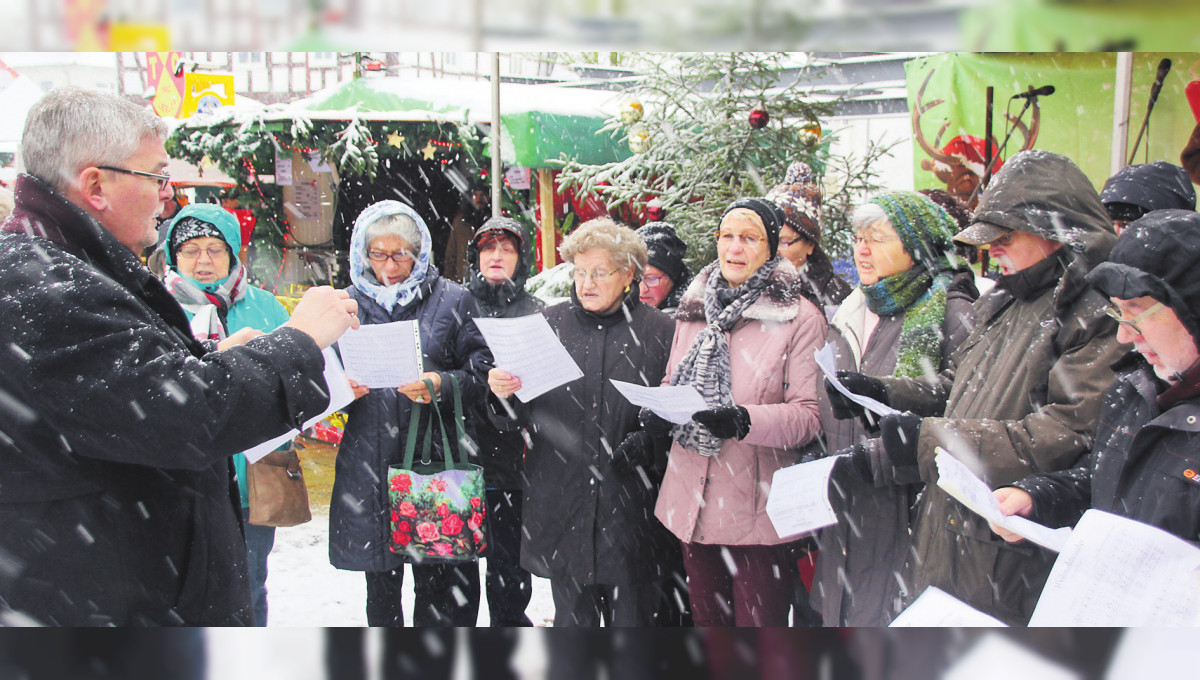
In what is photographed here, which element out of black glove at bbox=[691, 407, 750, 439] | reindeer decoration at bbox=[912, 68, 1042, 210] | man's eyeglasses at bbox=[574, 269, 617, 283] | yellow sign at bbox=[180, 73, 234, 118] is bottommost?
black glove at bbox=[691, 407, 750, 439]

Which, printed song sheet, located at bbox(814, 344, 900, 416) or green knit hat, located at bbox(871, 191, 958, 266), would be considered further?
green knit hat, located at bbox(871, 191, 958, 266)

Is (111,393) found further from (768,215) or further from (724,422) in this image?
(768,215)

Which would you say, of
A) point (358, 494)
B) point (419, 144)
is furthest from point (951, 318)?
point (419, 144)

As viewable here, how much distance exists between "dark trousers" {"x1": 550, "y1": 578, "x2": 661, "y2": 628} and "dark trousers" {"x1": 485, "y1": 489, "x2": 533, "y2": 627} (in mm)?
457

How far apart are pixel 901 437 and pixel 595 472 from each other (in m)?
1.13

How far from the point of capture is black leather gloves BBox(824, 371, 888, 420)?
8.29 feet

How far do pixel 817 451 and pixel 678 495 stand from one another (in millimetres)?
529

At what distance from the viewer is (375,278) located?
124 inches

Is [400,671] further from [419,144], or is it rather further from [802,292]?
[419,144]

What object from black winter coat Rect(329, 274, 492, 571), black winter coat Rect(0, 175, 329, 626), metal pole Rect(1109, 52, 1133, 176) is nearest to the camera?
black winter coat Rect(0, 175, 329, 626)

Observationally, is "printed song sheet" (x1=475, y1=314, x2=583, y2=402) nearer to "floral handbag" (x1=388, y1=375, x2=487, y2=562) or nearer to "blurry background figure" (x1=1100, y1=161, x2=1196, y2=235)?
"floral handbag" (x1=388, y1=375, x2=487, y2=562)

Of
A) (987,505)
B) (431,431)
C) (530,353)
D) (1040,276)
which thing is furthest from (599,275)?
(987,505)

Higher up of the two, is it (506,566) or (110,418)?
(110,418)

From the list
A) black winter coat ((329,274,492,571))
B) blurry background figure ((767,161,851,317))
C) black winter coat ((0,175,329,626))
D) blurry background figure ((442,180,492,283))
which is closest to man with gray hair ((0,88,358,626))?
black winter coat ((0,175,329,626))
